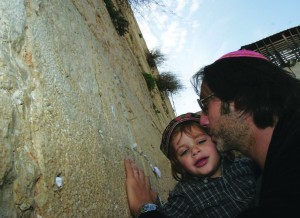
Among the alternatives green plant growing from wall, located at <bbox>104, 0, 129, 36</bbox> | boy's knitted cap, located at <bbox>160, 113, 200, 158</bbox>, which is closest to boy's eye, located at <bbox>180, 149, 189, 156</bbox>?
boy's knitted cap, located at <bbox>160, 113, 200, 158</bbox>

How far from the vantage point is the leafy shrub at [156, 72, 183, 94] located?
24.3 ft

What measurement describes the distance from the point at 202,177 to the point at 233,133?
1.95 feet

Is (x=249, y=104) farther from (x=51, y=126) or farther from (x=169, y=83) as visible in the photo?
(x=169, y=83)

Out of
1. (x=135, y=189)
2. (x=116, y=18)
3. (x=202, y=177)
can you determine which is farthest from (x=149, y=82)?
(x=135, y=189)

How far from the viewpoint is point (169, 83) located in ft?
24.6

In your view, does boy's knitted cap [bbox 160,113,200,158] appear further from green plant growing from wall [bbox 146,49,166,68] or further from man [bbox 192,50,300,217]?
green plant growing from wall [bbox 146,49,166,68]

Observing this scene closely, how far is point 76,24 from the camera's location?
5.99ft

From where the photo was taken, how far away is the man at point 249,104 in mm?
1510

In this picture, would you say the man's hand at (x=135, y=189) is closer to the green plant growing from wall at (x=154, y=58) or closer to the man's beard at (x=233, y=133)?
the man's beard at (x=233, y=133)

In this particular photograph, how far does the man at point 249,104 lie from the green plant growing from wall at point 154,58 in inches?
213

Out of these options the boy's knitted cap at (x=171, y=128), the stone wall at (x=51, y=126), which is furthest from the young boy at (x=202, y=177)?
the stone wall at (x=51, y=126)

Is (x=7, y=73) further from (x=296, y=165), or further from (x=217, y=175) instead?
(x=217, y=175)

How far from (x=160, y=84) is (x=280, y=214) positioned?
253 inches

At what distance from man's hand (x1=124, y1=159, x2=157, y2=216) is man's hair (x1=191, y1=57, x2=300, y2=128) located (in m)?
0.70
